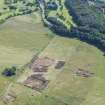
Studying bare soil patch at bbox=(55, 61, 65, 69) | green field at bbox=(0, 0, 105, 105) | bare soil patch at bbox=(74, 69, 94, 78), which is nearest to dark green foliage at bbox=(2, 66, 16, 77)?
green field at bbox=(0, 0, 105, 105)

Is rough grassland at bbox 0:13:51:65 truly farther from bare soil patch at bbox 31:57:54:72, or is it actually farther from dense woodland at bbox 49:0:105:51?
dense woodland at bbox 49:0:105:51

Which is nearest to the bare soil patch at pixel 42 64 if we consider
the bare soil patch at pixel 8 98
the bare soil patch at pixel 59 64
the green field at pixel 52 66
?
the green field at pixel 52 66

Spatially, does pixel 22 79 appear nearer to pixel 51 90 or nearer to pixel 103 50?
pixel 51 90

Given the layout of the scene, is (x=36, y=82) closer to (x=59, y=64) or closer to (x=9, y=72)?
(x=9, y=72)

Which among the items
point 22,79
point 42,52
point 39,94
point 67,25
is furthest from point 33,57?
point 67,25

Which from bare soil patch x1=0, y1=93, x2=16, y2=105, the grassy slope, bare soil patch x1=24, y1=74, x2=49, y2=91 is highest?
the grassy slope

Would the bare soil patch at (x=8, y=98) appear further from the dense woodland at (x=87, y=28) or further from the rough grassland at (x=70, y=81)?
the dense woodland at (x=87, y=28)

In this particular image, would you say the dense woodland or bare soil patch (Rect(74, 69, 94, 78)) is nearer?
bare soil patch (Rect(74, 69, 94, 78))
